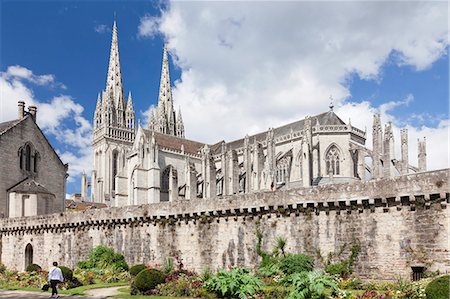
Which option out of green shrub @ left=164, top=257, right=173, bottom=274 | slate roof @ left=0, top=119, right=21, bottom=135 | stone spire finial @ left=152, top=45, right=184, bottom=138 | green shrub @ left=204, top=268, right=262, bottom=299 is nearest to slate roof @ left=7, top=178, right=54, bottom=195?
slate roof @ left=0, top=119, right=21, bottom=135

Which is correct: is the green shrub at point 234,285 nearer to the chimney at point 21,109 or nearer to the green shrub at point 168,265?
the green shrub at point 168,265

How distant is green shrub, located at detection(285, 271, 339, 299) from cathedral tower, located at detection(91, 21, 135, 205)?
8027cm

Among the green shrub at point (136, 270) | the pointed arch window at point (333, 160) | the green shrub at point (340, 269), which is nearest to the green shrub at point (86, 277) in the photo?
the green shrub at point (136, 270)

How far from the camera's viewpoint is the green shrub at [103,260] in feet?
79.9

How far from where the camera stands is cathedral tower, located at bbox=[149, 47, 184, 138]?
9725 centimetres

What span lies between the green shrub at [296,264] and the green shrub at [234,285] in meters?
1.74

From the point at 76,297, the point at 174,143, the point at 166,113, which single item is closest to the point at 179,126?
the point at 166,113

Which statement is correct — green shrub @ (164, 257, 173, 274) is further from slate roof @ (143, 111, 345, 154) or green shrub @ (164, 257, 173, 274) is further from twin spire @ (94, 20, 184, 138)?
twin spire @ (94, 20, 184, 138)

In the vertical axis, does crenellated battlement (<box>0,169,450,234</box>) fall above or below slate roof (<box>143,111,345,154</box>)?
below

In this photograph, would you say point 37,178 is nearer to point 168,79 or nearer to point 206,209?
point 206,209

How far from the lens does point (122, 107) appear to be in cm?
10238

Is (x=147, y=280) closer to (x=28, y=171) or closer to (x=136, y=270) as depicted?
(x=136, y=270)

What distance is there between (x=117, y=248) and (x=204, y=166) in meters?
28.2

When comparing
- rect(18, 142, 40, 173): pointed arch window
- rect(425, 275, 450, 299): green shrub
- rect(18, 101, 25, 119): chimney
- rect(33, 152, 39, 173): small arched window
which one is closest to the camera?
rect(425, 275, 450, 299): green shrub
